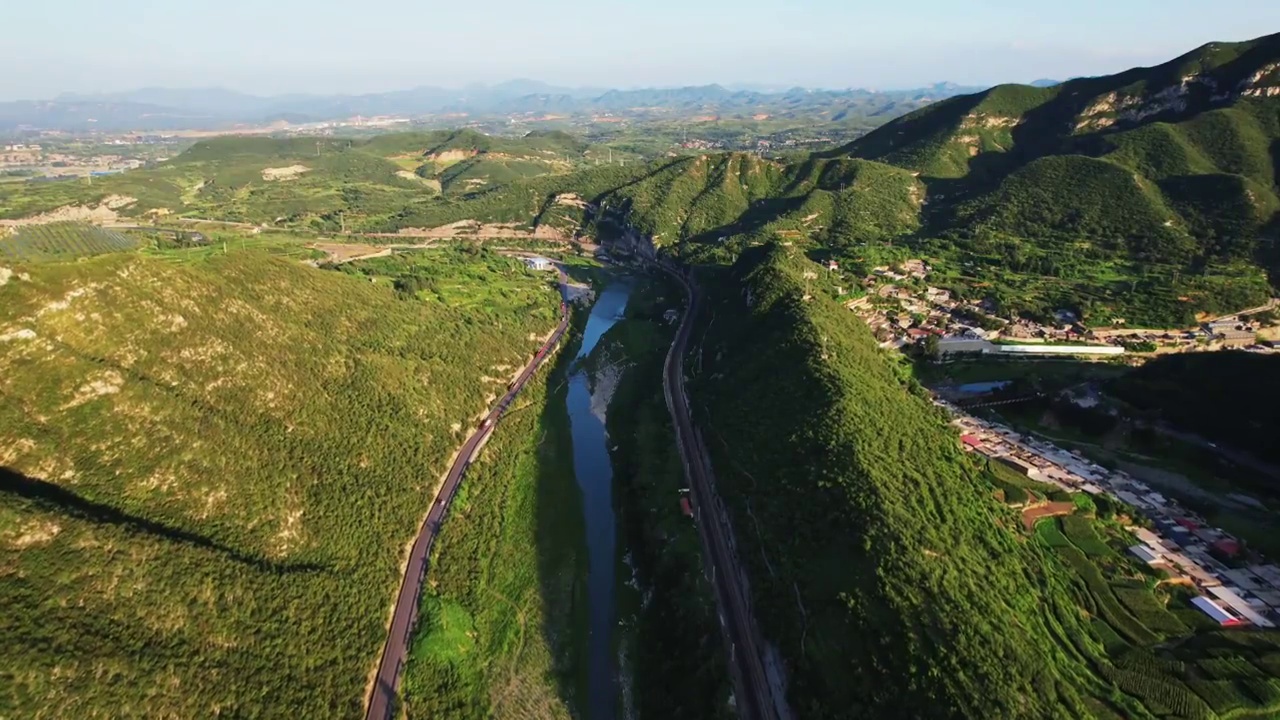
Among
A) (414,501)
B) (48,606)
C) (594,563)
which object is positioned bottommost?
(594,563)

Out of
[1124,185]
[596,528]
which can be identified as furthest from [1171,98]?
[596,528]

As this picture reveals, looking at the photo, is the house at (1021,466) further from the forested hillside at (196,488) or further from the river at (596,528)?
the forested hillside at (196,488)

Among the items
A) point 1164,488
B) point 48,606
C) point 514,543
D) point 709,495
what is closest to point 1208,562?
point 1164,488

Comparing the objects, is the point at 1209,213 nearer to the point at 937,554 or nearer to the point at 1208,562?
the point at 1208,562

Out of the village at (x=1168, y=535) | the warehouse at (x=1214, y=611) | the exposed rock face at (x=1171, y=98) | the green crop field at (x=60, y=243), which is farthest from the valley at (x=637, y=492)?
the exposed rock face at (x=1171, y=98)

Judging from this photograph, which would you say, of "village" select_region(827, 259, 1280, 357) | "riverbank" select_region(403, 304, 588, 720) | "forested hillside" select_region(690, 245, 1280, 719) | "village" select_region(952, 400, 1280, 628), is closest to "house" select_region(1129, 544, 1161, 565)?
"village" select_region(952, 400, 1280, 628)

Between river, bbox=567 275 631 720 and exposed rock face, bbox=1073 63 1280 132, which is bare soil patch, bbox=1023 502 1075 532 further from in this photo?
exposed rock face, bbox=1073 63 1280 132

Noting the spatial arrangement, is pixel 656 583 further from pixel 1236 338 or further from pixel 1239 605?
pixel 1236 338

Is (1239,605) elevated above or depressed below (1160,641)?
below
